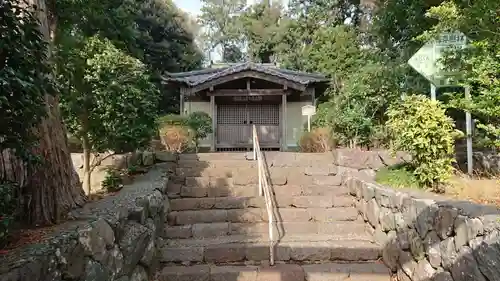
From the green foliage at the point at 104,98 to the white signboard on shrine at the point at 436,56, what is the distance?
470cm

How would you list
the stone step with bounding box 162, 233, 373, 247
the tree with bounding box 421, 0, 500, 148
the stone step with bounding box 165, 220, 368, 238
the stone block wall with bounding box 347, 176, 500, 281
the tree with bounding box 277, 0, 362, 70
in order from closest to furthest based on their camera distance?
the stone block wall with bounding box 347, 176, 500, 281, the tree with bounding box 421, 0, 500, 148, the stone step with bounding box 162, 233, 373, 247, the stone step with bounding box 165, 220, 368, 238, the tree with bounding box 277, 0, 362, 70

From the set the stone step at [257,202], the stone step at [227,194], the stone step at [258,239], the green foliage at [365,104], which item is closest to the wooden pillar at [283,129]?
the green foliage at [365,104]

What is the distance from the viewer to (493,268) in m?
2.63

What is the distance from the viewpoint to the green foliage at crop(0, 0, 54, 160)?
217cm

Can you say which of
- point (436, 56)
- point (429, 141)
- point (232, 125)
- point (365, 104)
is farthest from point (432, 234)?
point (232, 125)

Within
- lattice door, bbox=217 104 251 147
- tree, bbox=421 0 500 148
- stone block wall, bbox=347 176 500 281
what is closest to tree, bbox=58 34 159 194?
stone block wall, bbox=347 176 500 281

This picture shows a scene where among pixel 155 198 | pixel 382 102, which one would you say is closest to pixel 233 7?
pixel 382 102

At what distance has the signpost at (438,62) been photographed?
5.55m

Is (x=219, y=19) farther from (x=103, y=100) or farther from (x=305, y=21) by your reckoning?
(x=103, y=100)

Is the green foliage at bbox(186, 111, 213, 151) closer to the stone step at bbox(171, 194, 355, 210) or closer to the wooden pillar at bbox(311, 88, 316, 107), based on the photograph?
the stone step at bbox(171, 194, 355, 210)

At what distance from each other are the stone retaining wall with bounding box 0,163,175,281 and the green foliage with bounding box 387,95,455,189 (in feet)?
11.4

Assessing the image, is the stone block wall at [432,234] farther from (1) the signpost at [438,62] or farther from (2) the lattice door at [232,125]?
(2) the lattice door at [232,125]

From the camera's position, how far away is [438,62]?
18.9 ft

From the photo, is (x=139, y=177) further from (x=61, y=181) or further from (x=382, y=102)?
(x=382, y=102)
